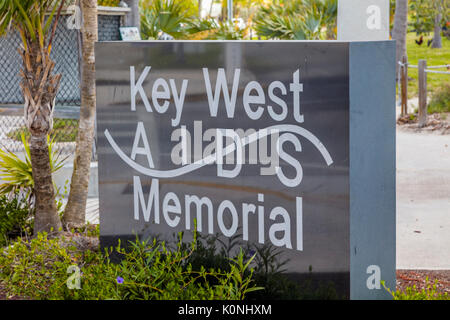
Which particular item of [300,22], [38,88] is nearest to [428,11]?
[300,22]

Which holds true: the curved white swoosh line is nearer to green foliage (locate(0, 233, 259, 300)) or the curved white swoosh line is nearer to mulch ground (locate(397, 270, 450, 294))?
green foliage (locate(0, 233, 259, 300))

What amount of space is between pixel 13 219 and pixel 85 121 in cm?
111

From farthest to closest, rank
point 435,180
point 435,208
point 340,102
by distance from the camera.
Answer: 1. point 435,180
2. point 435,208
3. point 340,102

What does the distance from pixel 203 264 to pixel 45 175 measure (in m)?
2.23

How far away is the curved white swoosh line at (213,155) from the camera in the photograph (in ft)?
11.8

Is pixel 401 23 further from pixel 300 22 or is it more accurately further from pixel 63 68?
pixel 63 68

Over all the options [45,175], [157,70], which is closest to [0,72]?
[45,175]

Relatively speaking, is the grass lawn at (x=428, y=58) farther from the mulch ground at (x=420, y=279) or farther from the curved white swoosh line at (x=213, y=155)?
the curved white swoosh line at (x=213, y=155)

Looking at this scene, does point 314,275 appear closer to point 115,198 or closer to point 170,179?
point 170,179

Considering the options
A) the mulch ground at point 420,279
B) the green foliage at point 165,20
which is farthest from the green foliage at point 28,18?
the green foliage at point 165,20

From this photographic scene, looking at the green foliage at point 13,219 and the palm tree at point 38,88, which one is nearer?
the palm tree at point 38,88

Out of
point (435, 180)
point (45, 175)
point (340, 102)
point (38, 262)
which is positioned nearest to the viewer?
point (340, 102)

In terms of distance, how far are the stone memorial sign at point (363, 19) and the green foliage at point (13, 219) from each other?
126 inches

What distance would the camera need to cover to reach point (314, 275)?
146 inches
